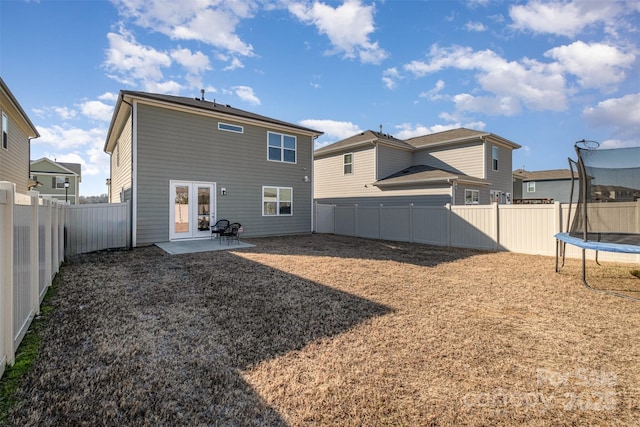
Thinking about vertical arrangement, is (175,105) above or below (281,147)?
above

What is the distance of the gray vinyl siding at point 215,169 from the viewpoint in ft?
32.6

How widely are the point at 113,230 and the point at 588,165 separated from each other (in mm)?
12724

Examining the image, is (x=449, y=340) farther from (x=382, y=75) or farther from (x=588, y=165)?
(x=382, y=75)

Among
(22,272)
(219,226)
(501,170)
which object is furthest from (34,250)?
(501,170)

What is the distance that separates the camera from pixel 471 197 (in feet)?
50.3

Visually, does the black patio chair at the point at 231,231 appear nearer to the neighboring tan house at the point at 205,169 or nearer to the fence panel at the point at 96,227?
the neighboring tan house at the point at 205,169

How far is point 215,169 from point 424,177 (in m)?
10.1

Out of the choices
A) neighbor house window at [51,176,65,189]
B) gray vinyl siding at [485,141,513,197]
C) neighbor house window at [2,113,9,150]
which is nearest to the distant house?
gray vinyl siding at [485,141,513,197]

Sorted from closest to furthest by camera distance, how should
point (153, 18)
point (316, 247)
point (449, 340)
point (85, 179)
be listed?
point (449, 340), point (153, 18), point (316, 247), point (85, 179)

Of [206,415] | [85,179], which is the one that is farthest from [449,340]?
[85,179]

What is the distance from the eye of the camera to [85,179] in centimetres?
3800

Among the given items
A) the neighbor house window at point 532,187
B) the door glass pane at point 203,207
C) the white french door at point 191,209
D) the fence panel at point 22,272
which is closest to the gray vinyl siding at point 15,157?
the white french door at point 191,209

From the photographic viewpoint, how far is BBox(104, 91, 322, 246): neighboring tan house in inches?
390

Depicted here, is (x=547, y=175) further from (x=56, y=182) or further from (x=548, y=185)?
(x=56, y=182)
